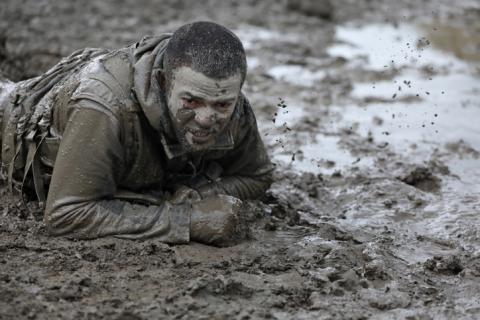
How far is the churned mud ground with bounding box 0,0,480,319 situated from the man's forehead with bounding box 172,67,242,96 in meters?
0.80

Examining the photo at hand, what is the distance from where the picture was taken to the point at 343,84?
7871 mm

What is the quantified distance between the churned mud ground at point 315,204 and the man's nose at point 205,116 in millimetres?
643

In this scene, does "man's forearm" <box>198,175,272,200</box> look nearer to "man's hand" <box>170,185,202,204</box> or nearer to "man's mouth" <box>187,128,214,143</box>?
"man's hand" <box>170,185,202,204</box>

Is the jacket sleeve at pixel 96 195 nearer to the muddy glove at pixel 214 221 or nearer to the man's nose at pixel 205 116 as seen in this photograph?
the muddy glove at pixel 214 221

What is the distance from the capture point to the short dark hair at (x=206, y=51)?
3.56 m

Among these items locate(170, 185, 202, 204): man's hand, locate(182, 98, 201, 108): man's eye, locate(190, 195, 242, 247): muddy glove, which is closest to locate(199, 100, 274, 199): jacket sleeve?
locate(170, 185, 202, 204): man's hand

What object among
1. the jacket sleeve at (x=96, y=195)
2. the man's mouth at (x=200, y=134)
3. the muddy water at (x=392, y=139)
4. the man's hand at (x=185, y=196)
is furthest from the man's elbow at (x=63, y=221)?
the muddy water at (x=392, y=139)

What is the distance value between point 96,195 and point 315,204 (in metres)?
1.80

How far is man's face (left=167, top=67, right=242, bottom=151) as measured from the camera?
3.61m

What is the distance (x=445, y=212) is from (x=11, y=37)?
5.29 m

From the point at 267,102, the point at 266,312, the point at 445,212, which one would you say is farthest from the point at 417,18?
the point at 266,312

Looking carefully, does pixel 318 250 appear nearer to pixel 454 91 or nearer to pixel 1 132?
pixel 1 132

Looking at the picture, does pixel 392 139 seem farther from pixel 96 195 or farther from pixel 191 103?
pixel 96 195

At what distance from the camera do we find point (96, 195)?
3.76 metres
